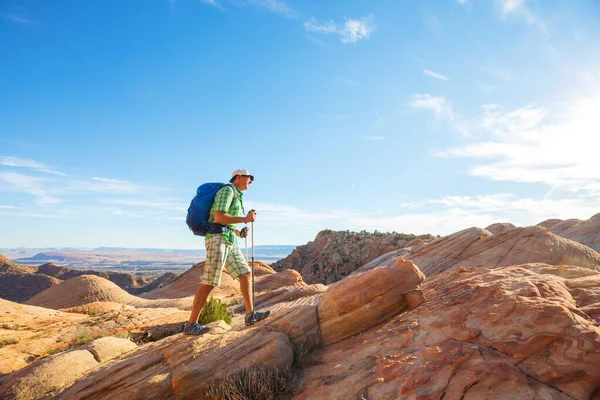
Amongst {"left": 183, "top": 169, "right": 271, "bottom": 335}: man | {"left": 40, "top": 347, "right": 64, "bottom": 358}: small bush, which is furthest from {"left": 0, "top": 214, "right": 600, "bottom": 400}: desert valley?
{"left": 183, "top": 169, "right": 271, "bottom": 335}: man

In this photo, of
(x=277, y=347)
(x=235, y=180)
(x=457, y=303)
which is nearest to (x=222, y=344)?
(x=277, y=347)

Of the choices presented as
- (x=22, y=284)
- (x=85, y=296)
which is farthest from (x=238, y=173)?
(x=22, y=284)

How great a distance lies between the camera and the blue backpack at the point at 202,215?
6871 millimetres

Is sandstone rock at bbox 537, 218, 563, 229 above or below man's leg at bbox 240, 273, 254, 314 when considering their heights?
above

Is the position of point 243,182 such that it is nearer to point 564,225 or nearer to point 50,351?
point 50,351

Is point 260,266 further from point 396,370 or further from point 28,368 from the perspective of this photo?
point 396,370

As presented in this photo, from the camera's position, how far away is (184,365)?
6.33 meters

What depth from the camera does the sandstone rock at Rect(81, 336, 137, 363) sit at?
866 centimetres

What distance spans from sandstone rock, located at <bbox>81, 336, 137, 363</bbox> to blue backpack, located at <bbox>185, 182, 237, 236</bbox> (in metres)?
A: 4.07

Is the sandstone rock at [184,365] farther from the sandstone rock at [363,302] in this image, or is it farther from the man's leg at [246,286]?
the sandstone rock at [363,302]

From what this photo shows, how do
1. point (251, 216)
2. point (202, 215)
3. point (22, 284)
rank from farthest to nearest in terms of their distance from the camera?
point (22, 284) → point (251, 216) → point (202, 215)

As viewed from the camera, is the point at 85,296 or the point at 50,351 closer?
the point at 50,351

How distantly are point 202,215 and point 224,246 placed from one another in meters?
0.76

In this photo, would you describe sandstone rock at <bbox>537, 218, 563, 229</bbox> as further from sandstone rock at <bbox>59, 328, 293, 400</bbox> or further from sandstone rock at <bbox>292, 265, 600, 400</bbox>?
sandstone rock at <bbox>59, 328, 293, 400</bbox>
